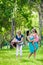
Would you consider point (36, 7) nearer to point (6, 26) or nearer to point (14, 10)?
point (6, 26)

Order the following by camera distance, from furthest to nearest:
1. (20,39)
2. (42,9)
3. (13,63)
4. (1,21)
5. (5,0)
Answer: (42,9), (1,21), (5,0), (20,39), (13,63)

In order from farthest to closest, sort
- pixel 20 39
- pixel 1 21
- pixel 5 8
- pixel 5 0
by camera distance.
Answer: pixel 1 21, pixel 5 8, pixel 5 0, pixel 20 39

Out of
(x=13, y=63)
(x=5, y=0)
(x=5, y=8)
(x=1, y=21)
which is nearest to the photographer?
(x=13, y=63)

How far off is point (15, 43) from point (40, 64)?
3042mm

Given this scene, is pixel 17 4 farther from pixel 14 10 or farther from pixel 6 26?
pixel 6 26

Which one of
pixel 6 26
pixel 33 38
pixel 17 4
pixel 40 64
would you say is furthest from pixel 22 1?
pixel 6 26

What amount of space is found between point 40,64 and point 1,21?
24.1 meters

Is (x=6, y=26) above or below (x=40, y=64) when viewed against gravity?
below

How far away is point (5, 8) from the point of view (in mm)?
31453

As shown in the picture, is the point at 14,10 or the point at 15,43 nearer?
the point at 15,43

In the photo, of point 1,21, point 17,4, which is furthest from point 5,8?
point 1,21

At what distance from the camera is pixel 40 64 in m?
17.3

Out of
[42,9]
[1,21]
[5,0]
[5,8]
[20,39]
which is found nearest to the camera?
[20,39]

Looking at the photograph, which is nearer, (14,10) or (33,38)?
(33,38)
